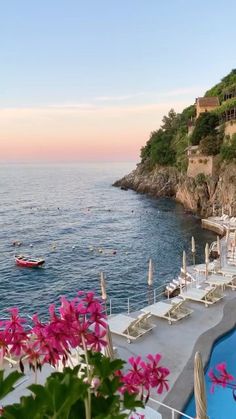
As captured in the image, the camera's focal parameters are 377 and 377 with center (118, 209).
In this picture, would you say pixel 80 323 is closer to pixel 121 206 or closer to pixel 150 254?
pixel 150 254

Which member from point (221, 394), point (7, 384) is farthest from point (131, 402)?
point (221, 394)

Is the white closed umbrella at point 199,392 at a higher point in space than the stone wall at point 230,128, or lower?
lower

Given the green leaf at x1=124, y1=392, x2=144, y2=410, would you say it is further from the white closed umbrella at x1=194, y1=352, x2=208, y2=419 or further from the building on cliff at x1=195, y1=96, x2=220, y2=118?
the building on cliff at x1=195, y1=96, x2=220, y2=118

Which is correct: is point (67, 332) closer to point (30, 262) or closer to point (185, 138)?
point (30, 262)

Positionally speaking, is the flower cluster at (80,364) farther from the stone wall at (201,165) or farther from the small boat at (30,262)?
the stone wall at (201,165)


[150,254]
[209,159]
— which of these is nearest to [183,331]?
[150,254]

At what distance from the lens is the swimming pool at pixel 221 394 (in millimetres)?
9195

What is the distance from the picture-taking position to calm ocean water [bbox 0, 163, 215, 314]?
2725 cm

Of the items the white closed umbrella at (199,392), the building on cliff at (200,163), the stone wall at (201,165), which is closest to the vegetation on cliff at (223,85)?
the building on cliff at (200,163)

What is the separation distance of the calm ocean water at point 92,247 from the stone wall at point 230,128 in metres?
13.9

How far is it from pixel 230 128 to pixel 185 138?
72.7ft

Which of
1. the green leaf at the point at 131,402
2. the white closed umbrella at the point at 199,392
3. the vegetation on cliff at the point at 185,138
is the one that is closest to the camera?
the green leaf at the point at 131,402

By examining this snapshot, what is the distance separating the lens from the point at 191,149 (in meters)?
64.3

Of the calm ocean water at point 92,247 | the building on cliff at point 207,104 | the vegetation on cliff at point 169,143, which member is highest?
the building on cliff at point 207,104
